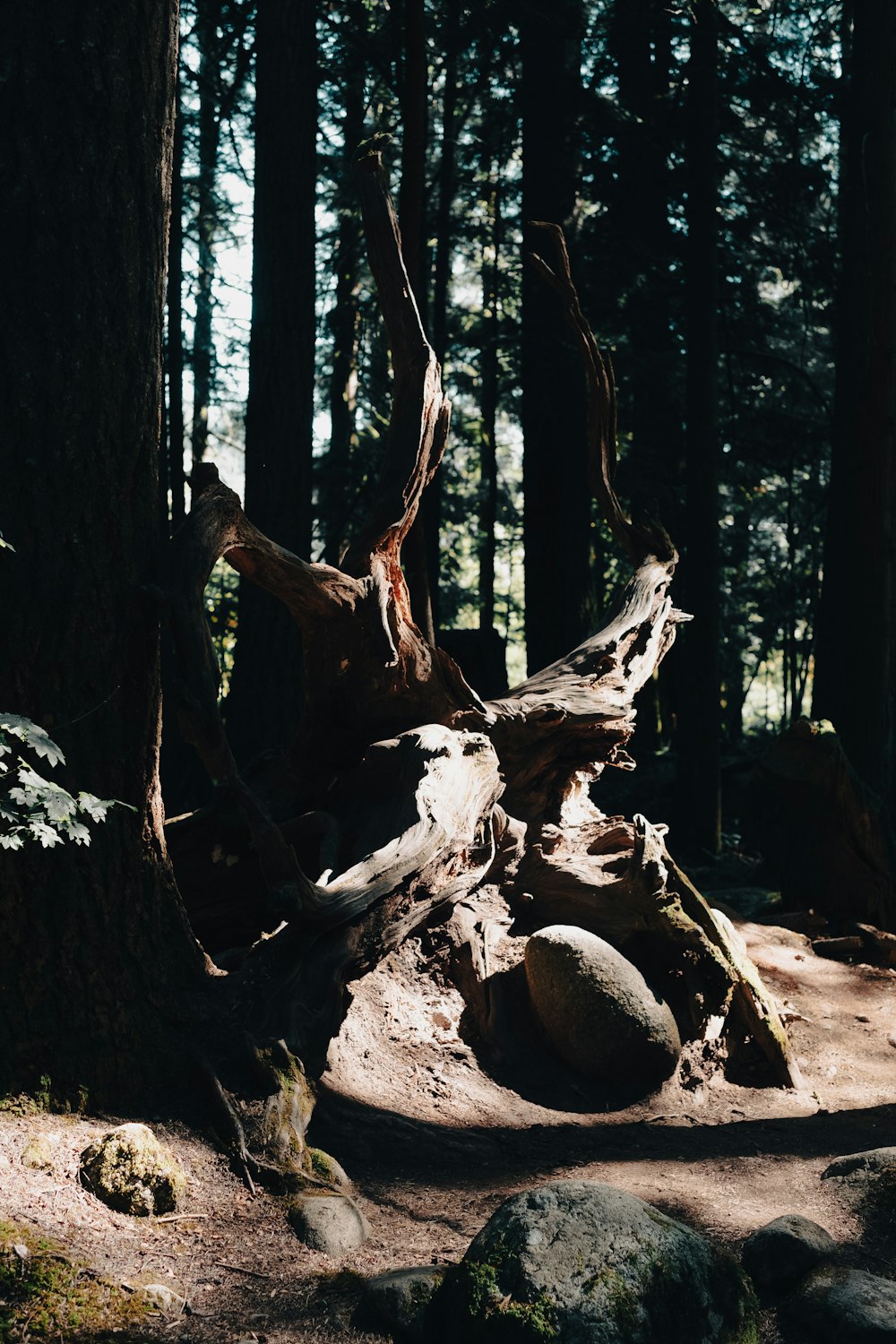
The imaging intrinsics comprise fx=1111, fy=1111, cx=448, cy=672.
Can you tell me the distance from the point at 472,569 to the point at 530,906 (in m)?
39.4

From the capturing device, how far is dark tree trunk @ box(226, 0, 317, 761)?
9.30 metres

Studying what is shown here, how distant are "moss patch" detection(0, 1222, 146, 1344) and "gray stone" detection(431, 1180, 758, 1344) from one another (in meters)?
Result: 0.90

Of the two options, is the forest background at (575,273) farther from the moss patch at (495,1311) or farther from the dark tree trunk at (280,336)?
the moss patch at (495,1311)

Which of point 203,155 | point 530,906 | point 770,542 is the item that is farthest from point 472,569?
point 530,906

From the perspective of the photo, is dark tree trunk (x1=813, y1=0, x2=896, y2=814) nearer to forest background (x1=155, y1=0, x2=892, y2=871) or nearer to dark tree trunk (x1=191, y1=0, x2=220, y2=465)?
forest background (x1=155, y1=0, x2=892, y2=871)

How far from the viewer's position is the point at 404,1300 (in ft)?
10.7

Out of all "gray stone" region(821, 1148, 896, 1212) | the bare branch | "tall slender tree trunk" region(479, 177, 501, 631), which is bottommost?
"gray stone" region(821, 1148, 896, 1212)

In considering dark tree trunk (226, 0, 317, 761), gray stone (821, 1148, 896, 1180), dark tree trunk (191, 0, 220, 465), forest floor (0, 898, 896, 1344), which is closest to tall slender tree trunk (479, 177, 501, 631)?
dark tree trunk (191, 0, 220, 465)

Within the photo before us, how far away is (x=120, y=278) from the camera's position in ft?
13.5

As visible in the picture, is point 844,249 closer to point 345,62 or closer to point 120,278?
point 345,62

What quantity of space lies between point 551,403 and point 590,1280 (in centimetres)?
1055

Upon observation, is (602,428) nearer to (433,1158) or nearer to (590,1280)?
(433,1158)

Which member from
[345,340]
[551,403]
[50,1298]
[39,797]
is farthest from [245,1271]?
[345,340]

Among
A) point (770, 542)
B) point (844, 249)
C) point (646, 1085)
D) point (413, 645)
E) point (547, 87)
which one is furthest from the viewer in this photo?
point (770, 542)
